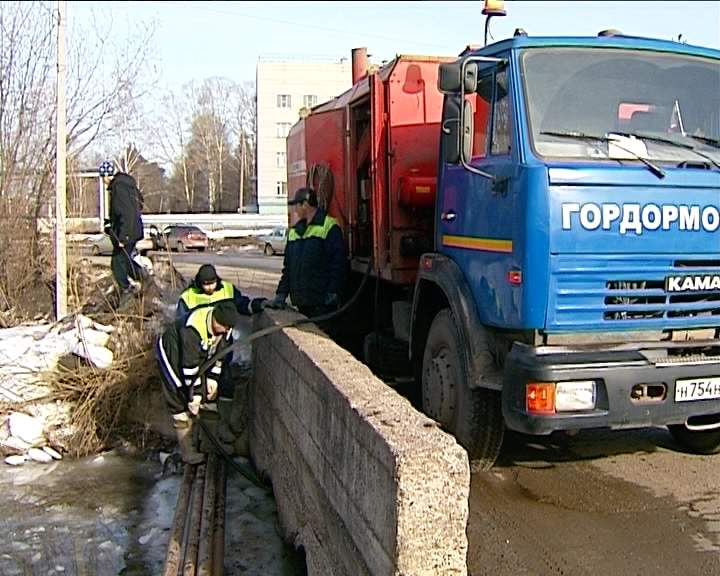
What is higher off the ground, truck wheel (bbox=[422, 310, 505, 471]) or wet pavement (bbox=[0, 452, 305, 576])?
truck wheel (bbox=[422, 310, 505, 471])

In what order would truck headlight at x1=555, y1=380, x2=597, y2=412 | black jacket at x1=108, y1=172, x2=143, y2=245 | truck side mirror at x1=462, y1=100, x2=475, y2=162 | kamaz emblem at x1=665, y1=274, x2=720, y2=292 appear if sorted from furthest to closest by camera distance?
1. black jacket at x1=108, y1=172, x2=143, y2=245
2. truck side mirror at x1=462, y1=100, x2=475, y2=162
3. kamaz emblem at x1=665, y1=274, x2=720, y2=292
4. truck headlight at x1=555, y1=380, x2=597, y2=412

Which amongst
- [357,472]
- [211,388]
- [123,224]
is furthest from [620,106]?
[123,224]

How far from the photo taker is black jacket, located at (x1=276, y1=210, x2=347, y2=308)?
795 centimetres

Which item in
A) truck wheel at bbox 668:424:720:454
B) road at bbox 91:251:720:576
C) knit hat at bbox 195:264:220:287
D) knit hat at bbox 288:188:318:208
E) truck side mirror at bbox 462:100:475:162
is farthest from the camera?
knit hat at bbox 288:188:318:208

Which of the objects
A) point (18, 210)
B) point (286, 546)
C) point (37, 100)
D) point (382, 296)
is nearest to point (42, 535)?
point (286, 546)

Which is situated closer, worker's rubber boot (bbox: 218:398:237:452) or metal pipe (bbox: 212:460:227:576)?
metal pipe (bbox: 212:460:227:576)

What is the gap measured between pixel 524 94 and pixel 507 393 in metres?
1.80

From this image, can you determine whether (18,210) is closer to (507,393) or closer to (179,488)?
(179,488)

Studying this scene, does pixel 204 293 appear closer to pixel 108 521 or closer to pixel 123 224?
pixel 108 521

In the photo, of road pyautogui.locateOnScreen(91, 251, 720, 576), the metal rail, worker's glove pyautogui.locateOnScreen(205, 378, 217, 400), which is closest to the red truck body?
worker's glove pyautogui.locateOnScreen(205, 378, 217, 400)

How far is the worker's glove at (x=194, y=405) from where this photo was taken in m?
7.10

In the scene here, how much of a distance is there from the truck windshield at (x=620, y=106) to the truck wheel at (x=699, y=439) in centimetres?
209

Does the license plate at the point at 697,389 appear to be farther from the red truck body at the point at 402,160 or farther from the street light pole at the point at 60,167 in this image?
the street light pole at the point at 60,167

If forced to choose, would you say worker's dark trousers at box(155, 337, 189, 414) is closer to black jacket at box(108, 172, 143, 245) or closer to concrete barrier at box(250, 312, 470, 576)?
concrete barrier at box(250, 312, 470, 576)
